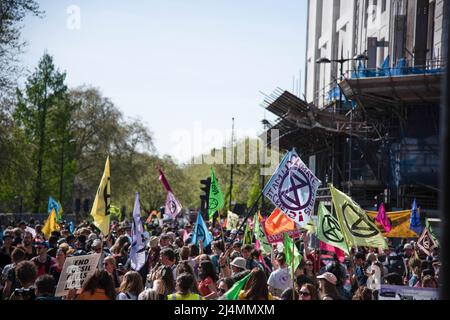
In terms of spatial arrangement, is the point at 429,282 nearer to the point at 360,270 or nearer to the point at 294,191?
the point at 294,191

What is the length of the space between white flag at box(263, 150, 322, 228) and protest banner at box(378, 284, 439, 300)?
2.98 metres

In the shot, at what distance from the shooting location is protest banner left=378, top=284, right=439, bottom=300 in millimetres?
9281

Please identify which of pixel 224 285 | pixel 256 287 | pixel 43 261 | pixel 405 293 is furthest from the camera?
pixel 43 261

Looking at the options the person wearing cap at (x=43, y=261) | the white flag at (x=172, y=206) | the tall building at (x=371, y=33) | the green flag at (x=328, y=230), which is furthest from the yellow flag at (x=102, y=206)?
the tall building at (x=371, y=33)

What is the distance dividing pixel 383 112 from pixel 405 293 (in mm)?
37471

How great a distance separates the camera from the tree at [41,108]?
203 ft

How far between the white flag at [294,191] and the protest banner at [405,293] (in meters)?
2.98

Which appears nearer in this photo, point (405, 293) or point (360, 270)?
point (405, 293)

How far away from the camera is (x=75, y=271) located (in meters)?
9.76

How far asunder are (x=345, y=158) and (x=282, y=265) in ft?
130

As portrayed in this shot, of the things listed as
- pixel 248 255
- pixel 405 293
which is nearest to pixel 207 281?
pixel 405 293

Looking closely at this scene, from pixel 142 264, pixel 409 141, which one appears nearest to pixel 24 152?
pixel 409 141

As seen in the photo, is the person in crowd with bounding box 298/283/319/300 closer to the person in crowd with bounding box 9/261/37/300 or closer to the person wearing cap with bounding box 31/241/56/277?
the person in crowd with bounding box 9/261/37/300

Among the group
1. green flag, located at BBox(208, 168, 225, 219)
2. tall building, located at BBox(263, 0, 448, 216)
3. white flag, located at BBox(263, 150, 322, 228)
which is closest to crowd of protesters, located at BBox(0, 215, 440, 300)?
white flag, located at BBox(263, 150, 322, 228)
